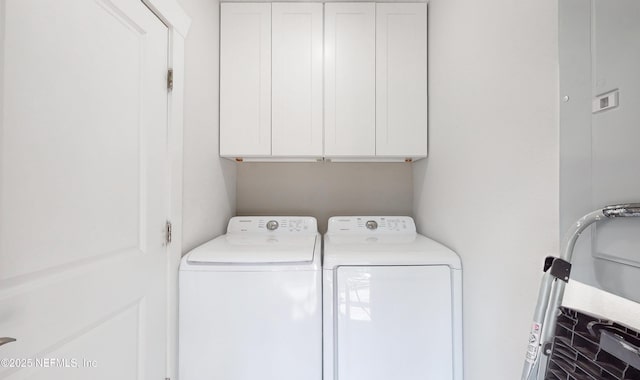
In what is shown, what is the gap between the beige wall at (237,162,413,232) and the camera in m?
2.16

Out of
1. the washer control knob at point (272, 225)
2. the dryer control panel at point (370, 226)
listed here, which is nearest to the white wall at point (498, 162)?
the dryer control panel at point (370, 226)

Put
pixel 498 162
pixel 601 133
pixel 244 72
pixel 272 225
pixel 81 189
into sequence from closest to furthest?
pixel 601 133 → pixel 81 189 → pixel 498 162 → pixel 244 72 → pixel 272 225

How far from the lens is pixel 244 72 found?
1.72 meters

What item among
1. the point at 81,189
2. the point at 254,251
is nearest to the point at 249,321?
the point at 254,251

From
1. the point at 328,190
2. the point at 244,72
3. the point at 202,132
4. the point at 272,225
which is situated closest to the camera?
the point at 202,132

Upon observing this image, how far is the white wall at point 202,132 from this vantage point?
136cm

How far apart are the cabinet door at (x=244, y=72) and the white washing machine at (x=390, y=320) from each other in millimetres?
1120

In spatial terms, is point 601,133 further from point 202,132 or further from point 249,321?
point 202,132

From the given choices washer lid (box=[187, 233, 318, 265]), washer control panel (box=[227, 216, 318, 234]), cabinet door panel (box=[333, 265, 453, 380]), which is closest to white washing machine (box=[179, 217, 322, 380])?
washer lid (box=[187, 233, 318, 265])

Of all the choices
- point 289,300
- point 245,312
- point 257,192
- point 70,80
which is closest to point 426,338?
point 289,300

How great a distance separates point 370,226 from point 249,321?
103 cm

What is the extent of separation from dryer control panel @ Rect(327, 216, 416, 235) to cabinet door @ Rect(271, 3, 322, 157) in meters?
0.64

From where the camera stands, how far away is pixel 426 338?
4.05ft

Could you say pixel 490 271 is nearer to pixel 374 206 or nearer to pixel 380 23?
pixel 374 206
